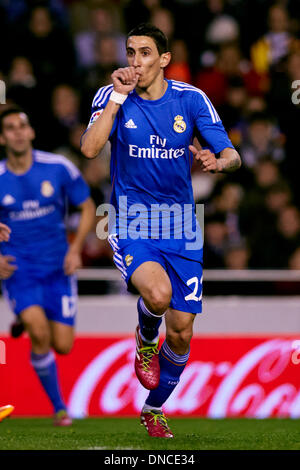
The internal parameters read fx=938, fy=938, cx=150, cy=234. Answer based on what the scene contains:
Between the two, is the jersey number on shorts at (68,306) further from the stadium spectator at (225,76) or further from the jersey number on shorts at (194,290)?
the stadium spectator at (225,76)

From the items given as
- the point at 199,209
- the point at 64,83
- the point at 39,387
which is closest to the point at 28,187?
the point at 199,209

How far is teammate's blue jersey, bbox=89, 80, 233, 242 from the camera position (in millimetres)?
6035

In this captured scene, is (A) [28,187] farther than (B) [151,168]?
Yes

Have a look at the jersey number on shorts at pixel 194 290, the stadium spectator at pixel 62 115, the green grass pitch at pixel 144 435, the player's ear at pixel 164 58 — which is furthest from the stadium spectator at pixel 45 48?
the jersey number on shorts at pixel 194 290

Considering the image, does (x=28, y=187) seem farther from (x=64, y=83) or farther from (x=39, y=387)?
(x=64, y=83)

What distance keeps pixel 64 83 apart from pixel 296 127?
2755mm

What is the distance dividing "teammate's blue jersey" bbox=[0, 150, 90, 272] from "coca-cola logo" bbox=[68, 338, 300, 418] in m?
1.59

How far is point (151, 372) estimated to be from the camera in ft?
19.1

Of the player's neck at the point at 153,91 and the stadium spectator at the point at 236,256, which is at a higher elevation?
the player's neck at the point at 153,91

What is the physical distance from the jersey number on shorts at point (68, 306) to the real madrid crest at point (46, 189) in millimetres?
926

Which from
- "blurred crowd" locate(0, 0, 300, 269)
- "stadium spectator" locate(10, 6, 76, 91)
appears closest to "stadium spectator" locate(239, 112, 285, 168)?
"blurred crowd" locate(0, 0, 300, 269)

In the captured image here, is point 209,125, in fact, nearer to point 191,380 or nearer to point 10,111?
point 10,111

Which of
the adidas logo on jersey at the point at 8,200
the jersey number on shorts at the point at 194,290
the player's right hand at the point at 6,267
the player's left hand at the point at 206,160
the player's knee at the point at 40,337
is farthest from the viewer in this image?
the adidas logo on jersey at the point at 8,200

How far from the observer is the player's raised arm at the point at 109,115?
574 centimetres
